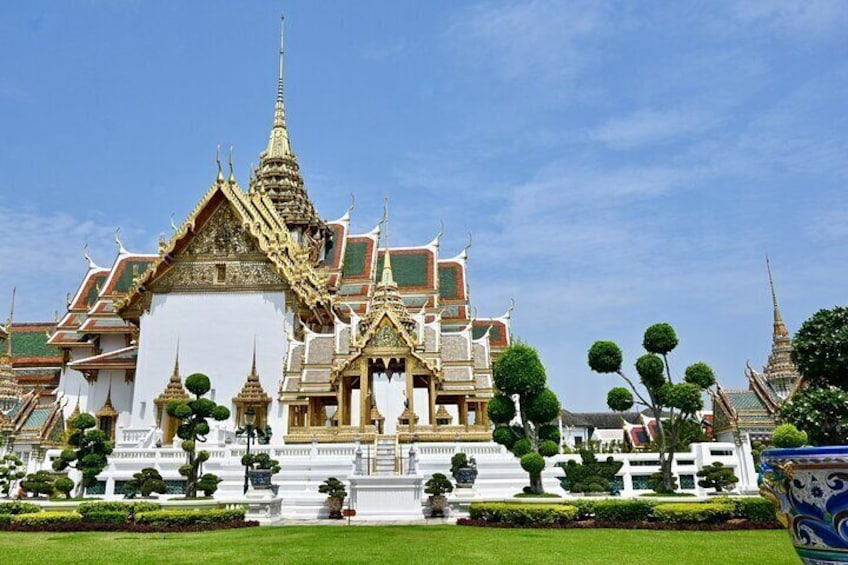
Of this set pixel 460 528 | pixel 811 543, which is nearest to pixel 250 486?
pixel 460 528

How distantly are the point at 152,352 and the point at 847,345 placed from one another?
19.9 m

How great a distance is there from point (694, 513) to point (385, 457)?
24.4ft

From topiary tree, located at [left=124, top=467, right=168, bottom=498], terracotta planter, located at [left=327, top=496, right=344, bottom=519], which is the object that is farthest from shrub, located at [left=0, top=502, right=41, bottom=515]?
terracotta planter, located at [left=327, top=496, right=344, bottom=519]

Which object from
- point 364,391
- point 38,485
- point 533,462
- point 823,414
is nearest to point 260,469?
point 38,485

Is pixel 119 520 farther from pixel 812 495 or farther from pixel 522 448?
pixel 812 495

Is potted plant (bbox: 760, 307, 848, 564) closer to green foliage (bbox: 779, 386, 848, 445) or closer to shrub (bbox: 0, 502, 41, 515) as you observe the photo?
green foliage (bbox: 779, 386, 848, 445)

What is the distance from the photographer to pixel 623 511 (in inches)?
381

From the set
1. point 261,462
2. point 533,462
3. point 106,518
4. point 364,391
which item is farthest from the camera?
point 364,391

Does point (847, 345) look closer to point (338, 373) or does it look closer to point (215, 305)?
point (338, 373)

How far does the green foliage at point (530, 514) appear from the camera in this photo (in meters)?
9.62

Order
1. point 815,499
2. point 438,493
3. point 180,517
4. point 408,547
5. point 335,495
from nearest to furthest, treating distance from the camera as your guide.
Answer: point 815,499
point 408,547
point 180,517
point 438,493
point 335,495

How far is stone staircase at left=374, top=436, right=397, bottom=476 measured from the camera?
14938mm

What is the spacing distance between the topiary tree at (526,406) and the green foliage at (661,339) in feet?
6.89

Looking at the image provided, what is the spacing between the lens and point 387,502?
12.0 meters
